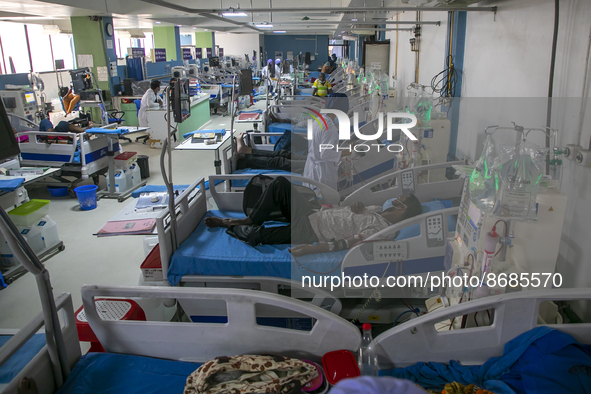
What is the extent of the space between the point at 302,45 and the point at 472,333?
79.3 feet

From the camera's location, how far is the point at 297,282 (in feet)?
9.15

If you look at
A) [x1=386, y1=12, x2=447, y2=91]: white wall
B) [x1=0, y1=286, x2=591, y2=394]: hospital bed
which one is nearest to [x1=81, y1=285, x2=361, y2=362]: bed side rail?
[x1=0, y1=286, x2=591, y2=394]: hospital bed

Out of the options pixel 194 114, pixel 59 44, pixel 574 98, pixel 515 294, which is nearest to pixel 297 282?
pixel 515 294

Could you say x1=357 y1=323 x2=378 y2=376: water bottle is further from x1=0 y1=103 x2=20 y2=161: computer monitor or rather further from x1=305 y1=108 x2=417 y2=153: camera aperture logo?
x1=305 y1=108 x2=417 y2=153: camera aperture logo

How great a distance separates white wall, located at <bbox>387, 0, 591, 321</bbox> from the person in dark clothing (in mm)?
1941

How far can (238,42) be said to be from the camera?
76.4ft

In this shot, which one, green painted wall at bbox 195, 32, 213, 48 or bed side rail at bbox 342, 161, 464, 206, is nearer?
bed side rail at bbox 342, 161, 464, 206

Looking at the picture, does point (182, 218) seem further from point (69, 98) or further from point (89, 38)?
point (89, 38)

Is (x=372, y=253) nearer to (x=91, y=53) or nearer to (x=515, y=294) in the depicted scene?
(x=515, y=294)

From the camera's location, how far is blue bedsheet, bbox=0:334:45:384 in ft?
6.21

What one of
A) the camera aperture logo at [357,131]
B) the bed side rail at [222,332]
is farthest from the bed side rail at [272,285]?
the camera aperture logo at [357,131]

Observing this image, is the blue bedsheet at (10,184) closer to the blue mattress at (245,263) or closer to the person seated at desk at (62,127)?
the person seated at desk at (62,127)

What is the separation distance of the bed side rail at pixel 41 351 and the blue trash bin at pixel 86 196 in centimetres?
364

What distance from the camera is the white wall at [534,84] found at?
246cm
